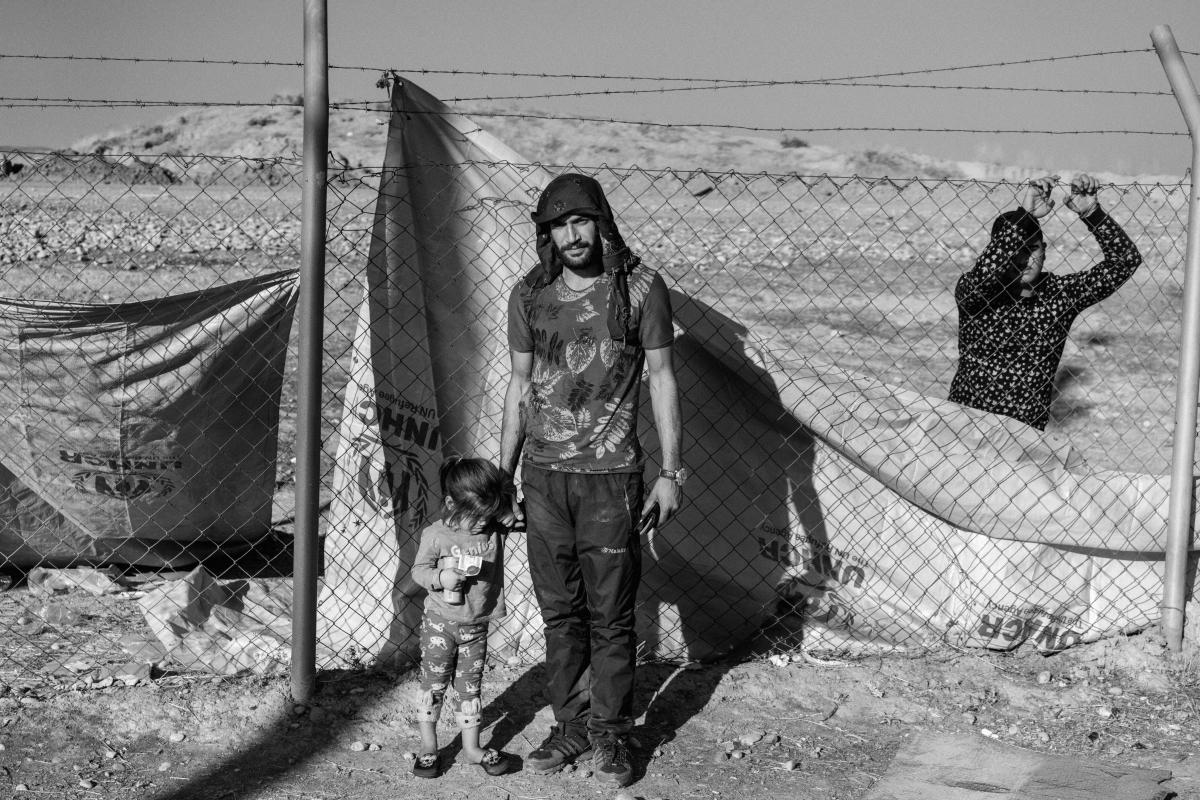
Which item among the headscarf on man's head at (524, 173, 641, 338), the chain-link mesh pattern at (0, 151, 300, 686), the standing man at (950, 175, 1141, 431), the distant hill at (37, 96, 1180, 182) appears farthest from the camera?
the distant hill at (37, 96, 1180, 182)

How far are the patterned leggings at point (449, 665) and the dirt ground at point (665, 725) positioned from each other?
0.21m

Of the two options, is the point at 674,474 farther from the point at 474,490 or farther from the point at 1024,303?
the point at 1024,303

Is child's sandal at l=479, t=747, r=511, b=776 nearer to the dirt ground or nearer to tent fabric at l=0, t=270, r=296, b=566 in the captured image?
the dirt ground

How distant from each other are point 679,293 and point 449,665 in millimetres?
1665

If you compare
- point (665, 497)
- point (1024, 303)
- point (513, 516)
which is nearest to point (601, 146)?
point (1024, 303)

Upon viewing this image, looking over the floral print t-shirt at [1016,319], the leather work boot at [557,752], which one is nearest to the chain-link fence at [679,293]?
the floral print t-shirt at [1016,319]

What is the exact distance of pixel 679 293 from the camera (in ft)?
14.7

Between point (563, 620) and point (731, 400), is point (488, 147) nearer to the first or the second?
point (731, 400)

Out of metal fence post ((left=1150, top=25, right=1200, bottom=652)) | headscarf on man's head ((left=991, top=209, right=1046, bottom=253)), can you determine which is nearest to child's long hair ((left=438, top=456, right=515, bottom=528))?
headscarf on man's head ((left=991, top=209, right=1046, bottom=253))

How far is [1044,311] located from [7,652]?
4.18m

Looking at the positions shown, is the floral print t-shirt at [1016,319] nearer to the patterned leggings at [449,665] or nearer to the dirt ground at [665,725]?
the dirt ground at [665,725]

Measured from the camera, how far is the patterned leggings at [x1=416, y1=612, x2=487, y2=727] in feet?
12.0

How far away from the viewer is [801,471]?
181 inches

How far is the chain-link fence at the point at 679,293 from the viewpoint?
4.60m
